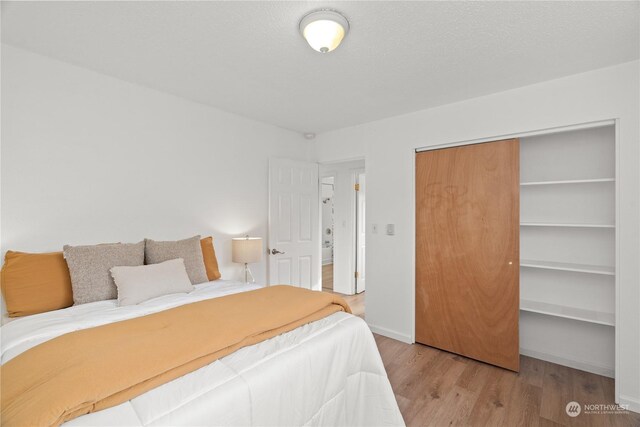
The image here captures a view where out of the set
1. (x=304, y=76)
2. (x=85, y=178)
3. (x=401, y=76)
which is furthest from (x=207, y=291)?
(x=401, y=76)

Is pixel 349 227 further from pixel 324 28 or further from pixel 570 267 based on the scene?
pixel 324 28

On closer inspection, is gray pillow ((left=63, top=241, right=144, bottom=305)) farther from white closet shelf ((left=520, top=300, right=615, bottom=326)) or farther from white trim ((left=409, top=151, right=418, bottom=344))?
white closet shelf ((left=520, top=300, right=615, bottom=326))

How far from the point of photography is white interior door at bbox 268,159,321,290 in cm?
361

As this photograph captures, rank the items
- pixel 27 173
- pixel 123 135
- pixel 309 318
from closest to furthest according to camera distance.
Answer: pixel 309 318, pixel 27 173, pixel 123 135

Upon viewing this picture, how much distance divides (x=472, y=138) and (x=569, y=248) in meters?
1.30

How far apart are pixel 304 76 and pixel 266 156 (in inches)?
55.7

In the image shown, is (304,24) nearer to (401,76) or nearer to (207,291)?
(401,76)

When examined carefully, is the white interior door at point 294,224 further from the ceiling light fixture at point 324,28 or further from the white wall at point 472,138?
the ceiling light fixture at point 324,28

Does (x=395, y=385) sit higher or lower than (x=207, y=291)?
lower

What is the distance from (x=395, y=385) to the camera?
7.81 feet

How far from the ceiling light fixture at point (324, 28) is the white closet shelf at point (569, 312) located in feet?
8.93

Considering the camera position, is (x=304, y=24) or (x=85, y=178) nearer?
(x=304, y=24)

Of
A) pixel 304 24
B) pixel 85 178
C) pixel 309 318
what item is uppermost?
pixel 304 24

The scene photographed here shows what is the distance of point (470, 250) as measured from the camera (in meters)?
2.84
